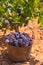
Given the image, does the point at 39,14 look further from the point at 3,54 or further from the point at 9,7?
the point at 3,54

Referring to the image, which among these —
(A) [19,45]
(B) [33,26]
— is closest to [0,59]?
(A) [19,45]

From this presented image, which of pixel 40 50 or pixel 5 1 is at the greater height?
pixel 5 1

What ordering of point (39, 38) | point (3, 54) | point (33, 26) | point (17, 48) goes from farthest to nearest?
1. point (33, 26)
2. point (39, 38)
3. point (3, 54)
4. point (17, 48)

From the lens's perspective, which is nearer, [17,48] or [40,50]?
[17,48]

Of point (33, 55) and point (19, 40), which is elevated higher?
point (19, 40)

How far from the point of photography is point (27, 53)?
8.05 feet

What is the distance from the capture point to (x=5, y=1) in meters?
2.39

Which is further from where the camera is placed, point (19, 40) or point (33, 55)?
point (33, 55)

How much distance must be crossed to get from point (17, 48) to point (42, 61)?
1.08 ft

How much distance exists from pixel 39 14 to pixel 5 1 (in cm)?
40

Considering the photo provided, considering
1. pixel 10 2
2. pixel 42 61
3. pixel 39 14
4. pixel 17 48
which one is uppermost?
pixel 10 2

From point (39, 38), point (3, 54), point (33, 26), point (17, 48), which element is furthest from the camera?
point (33, 26)

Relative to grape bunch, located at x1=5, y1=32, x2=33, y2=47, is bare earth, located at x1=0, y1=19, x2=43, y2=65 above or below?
below

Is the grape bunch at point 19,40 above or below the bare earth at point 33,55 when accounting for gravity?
above
